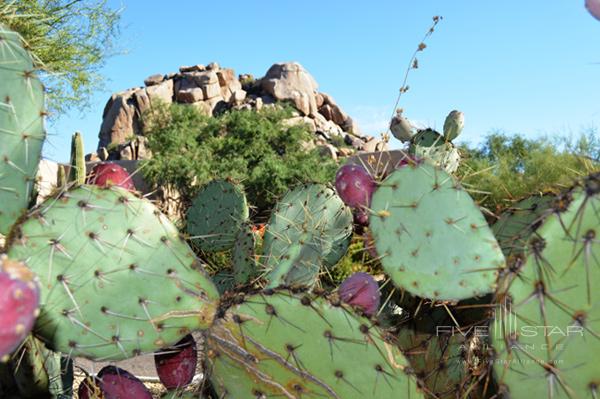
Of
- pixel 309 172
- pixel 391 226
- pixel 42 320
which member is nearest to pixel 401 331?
pixel 391 226

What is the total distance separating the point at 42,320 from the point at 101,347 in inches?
6.5

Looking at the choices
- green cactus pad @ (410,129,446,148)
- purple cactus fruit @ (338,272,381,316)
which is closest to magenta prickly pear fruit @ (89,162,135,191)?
purple cactus fruit @ (338,272,381,316)

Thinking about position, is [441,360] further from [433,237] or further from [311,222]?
[311,222]

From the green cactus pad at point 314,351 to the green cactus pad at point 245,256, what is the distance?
3.50 feet

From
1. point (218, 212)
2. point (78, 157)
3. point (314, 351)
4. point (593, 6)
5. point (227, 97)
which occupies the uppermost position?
point (593, 6)

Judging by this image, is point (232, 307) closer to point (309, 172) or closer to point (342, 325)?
point (342, 325)

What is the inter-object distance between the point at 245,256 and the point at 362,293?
1.01 meters

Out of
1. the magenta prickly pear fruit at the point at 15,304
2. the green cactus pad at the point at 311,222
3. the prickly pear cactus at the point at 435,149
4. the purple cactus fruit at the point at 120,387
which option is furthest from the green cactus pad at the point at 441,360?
the magenta prickly pear fruit at the point at 15,304

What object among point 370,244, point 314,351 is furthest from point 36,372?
point 370,244

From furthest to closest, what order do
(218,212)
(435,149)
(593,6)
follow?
(218,212) < (435,149) < (593,6)

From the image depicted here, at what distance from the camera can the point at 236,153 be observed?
20.0m

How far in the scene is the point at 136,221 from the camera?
1.76 meters

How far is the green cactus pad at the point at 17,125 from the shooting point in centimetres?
162

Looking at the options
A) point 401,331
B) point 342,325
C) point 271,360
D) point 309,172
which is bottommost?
point 309,172
